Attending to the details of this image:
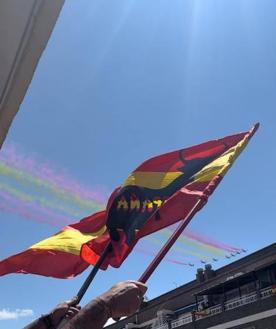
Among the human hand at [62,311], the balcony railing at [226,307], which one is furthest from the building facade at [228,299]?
the human hand at [62,311]

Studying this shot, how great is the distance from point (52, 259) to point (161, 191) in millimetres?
1606

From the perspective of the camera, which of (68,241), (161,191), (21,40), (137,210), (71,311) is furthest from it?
(161,191)

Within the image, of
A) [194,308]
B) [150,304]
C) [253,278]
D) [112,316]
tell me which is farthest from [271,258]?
[112,316]

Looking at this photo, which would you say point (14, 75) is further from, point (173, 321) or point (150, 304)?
point (150, 304)

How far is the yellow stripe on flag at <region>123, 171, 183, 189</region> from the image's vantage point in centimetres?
628

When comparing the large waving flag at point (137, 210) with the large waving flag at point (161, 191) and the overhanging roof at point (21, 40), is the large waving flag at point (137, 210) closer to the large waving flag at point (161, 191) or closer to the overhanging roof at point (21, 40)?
the large waving flag at point (161, 191)

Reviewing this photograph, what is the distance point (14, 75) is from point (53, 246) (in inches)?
135

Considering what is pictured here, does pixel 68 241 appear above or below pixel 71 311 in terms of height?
above

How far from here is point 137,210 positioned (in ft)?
18.0

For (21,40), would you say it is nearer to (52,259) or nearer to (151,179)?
(52,259)

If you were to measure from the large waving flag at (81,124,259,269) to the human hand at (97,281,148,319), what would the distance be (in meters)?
2.40

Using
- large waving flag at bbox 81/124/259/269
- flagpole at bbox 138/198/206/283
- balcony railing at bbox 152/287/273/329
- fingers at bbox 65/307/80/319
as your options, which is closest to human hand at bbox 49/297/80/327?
fingers at bbox 65/307/80/319

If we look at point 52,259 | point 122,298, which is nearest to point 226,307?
point 52,259

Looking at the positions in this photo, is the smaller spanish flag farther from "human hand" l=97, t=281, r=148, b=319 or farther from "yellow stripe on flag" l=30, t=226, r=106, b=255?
"human hand" l=97, t=281, r=148, b=319
